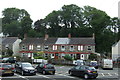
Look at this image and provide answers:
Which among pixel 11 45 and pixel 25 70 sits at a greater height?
pixel 11 45

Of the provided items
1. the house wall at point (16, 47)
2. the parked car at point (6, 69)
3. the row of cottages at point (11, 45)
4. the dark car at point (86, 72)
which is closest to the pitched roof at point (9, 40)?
the row of cottages at point (11, 45)

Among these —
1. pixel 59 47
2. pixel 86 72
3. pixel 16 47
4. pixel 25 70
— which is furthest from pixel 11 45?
pixel 86 72

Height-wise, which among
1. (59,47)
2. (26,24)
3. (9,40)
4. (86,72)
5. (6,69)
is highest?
(26,24)

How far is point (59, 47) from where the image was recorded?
58.9m

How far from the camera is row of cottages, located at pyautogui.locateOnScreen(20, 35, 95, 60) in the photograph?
189 ft

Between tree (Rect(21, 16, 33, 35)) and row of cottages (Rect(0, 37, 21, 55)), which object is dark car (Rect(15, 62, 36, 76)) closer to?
row of cottages (Rect(0, 37, 21, 55))

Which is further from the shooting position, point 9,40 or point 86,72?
point 9,40

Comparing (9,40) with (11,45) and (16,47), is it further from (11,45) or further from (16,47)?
(16,47)

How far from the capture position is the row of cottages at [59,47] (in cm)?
5761

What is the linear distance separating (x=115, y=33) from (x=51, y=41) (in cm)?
2658

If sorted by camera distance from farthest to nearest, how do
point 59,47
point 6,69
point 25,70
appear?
point 59,47 → point 25,70 → point 6,69

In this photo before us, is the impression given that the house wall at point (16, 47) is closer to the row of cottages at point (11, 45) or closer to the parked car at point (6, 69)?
the row of cottages at point (11, 45)

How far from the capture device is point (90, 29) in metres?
76.8

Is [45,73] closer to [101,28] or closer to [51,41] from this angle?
[51,41]
